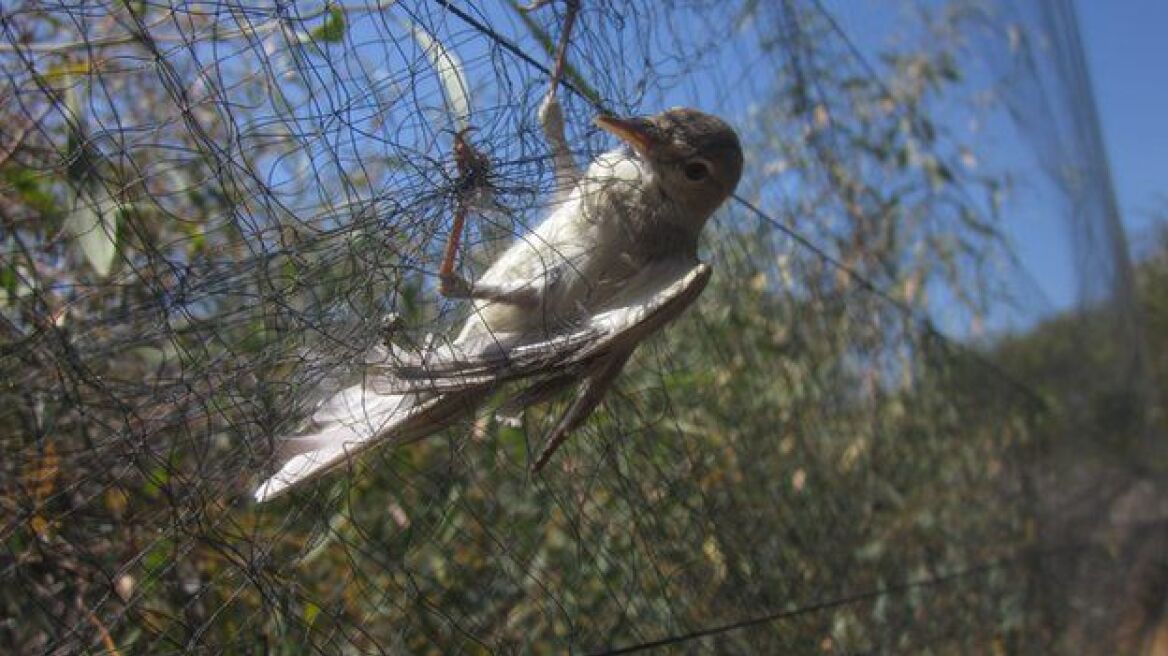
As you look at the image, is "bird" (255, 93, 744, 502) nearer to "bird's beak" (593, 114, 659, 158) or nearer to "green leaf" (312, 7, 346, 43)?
"bird's beak" (593, 114, 659, 158)

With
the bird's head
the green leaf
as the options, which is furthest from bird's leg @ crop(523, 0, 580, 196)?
the green leaf

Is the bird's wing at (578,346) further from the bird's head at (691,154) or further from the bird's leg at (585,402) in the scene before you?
the bird's head at (691,154)

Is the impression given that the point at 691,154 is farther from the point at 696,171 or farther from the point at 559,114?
the point at 559,114

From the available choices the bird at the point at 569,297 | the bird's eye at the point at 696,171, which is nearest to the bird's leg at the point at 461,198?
the bird at the point at 569,297

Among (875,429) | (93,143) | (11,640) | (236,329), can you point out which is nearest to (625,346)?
(236,329)

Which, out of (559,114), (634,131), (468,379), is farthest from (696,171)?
(468,379)
